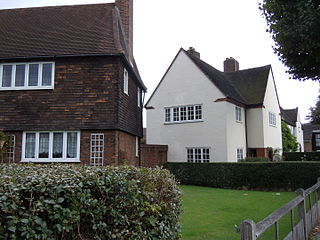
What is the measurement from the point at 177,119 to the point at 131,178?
20.8 meters

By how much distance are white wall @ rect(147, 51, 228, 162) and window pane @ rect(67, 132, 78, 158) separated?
11.4 meters

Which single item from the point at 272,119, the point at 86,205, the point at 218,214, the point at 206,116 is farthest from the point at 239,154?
the point at 86,205

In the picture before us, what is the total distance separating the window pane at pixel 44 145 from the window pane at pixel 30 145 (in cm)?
36

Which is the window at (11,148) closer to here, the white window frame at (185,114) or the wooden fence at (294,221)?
the wooden fence at (294,221)

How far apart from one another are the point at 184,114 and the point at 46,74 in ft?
41.1

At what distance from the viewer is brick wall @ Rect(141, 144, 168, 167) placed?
22188 millimetres

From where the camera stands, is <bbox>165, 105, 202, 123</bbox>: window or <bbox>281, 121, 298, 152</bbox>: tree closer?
<bbox>165, 105, 202, 123</bbox>: window

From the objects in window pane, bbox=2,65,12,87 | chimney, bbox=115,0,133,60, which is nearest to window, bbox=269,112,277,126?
chimney, bbox=115,0,133,60

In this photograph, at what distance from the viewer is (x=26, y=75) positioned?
15.1 meters

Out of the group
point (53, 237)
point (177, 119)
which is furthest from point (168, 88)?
point (53, 237)

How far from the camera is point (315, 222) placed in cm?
841

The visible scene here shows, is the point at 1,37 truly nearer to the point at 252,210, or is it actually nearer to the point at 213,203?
the point at 213,203

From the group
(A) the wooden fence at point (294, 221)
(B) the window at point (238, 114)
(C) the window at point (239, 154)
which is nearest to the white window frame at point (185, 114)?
(B) the window at point (238, 114)

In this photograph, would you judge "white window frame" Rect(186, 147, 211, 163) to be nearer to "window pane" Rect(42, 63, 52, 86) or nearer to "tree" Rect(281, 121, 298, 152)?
"window pane" Rect(42, 63, 52, 86)
